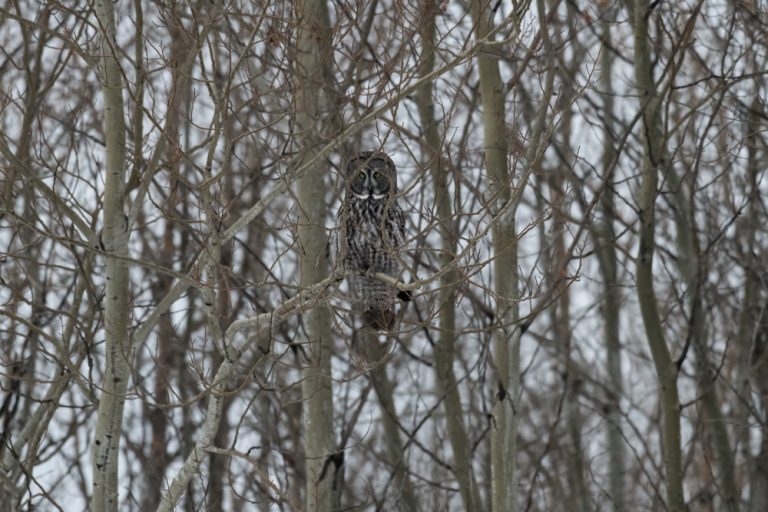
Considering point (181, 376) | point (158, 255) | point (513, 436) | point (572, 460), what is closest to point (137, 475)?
point (181, 376)

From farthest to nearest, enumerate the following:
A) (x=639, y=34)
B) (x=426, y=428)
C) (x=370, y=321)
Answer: (x=426, y=428) → (x=639, y=34) → (x=370, y=321)

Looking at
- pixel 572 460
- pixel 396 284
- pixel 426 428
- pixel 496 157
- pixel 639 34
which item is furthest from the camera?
pixel 426 428

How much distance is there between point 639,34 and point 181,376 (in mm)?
6247

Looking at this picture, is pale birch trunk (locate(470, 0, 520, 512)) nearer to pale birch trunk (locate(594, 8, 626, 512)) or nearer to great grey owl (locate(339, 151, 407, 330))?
great grey owl (locate(339, 151, 407, 330))

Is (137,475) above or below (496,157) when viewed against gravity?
below

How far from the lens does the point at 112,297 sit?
582 centimetres

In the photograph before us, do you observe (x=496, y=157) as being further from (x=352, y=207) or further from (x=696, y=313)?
(x=696, y=313)

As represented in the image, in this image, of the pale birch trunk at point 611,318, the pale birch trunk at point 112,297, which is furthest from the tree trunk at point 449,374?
the pale birch trunk at point 112,297

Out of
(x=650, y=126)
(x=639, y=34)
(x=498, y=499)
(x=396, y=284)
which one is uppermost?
(x=639, y=34)

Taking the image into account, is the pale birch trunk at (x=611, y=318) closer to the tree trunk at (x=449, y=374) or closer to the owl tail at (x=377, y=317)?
the tree trunk at (x=449, y=374)

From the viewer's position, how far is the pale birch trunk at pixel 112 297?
575cm

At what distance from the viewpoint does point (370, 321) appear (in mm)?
6836

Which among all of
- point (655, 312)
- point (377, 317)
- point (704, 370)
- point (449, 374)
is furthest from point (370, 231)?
point (704, 370)

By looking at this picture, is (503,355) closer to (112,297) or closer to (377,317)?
(377,317)
